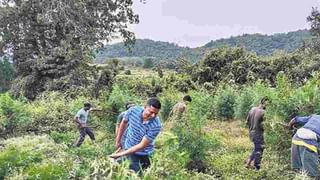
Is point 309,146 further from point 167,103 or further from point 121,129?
point 167,103

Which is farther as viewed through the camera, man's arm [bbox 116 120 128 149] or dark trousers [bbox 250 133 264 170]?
dark trousers [bbox 250 133 264 170]

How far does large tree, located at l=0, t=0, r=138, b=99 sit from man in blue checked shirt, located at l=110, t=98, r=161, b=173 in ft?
72.2

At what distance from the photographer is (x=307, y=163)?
8.22 metres

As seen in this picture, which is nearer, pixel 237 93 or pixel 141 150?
pixel 141 150

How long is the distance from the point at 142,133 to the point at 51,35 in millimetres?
24184

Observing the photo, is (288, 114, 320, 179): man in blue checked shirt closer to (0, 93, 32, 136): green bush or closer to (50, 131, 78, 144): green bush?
(50, 131, 78, 144): green bush

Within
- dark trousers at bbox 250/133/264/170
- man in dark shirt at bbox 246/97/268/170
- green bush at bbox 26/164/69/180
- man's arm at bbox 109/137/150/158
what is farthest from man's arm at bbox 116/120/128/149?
dark trousers at bbox 250/133/264/170

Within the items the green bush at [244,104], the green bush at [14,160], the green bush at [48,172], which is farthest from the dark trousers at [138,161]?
the green bush at [244,104]

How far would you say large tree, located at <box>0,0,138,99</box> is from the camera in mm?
30141

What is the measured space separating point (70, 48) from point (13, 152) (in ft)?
71.8

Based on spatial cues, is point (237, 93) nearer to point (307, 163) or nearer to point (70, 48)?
point (70, 48)

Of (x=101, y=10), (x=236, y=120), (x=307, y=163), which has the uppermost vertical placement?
(x=101, y=10)

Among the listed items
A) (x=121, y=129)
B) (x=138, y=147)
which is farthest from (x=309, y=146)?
(x=121, y=129)

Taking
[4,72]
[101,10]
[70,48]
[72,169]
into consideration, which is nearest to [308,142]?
[72,169]
